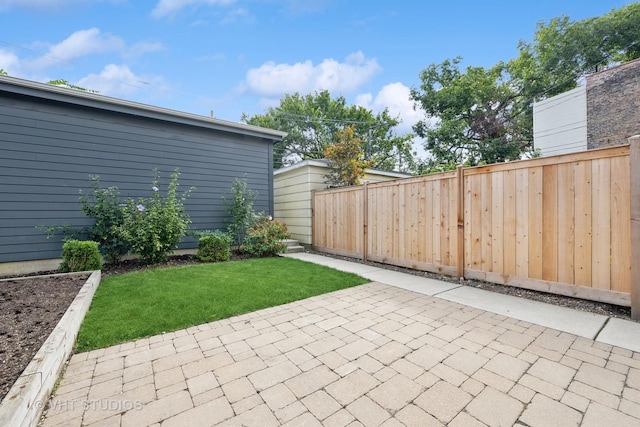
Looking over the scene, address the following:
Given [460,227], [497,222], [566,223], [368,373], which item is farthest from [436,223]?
[368,373]

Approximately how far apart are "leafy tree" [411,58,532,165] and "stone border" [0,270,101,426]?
54.6ft

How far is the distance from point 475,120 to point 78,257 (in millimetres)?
18880

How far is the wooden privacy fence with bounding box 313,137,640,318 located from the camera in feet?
9.31

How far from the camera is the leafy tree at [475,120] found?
15594 mm

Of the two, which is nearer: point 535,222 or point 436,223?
point 535,222

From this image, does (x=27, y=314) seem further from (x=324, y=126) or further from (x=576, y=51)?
(x=576, y=51)

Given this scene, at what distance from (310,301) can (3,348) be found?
2596 millimetres

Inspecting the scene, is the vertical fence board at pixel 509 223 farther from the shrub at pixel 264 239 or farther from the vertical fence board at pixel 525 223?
the shrub at pixel 264 239

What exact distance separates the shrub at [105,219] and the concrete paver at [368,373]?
3.66 metres

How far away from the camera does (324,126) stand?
2098 centimetres

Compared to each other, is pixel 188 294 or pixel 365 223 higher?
pixel 365 223

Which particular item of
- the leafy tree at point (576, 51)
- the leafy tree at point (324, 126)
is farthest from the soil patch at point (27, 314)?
the leafy tree at point (576, 51)

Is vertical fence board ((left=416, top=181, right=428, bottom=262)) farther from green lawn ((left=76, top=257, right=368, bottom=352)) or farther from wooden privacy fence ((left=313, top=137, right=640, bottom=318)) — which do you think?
green lawn ((left=76, top=257, right=368, bottom=352))

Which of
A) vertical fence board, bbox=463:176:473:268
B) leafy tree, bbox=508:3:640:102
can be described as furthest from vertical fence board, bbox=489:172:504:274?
leafy tree, bbox=508:3:640:102
